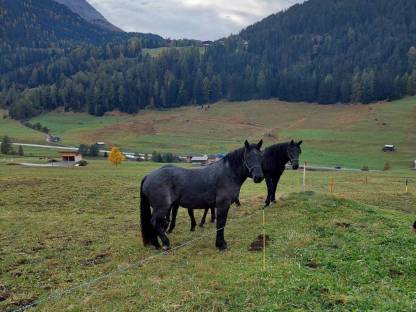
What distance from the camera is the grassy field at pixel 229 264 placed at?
8.62m

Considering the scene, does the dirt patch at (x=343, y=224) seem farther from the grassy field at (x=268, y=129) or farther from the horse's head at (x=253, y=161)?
the grassy field at (x=268, y=129)

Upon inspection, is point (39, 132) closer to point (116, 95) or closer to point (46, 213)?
point (116, 95)

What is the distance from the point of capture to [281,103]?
6668 inches

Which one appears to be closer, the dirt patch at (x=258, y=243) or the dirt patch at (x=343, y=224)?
the dirt patch at (x=258, y=243)

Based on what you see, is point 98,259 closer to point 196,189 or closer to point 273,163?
point 196,189

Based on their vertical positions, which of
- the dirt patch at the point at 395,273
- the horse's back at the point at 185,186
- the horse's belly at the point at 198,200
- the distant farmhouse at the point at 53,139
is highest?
the horse's back at the point at 185,186

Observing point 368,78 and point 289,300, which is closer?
point 289,300

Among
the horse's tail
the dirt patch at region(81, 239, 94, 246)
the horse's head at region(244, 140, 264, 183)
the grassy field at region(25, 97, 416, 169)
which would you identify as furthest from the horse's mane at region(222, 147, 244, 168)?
the grassy field at region(25, 97, 416, 169)

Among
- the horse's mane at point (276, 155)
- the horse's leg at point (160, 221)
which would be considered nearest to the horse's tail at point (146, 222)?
the horse's leg at point (160, 221)

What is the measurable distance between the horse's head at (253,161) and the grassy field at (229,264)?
91.8 inches

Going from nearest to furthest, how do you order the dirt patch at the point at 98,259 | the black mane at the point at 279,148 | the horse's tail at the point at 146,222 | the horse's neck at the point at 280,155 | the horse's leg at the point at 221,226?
the dirt patch at the point at 98,259
the horse's leg at the point at 221,226
the horse's tail at the point at 146,222
the black mane at the point at 279,148
the horse's neck at the point at 280,155

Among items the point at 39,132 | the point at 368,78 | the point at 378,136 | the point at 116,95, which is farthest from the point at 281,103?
the point at 39,132

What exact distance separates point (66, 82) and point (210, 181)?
19101cm

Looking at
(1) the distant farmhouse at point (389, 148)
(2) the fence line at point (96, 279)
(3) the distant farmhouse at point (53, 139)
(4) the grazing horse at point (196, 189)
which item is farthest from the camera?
(3) the distant farmhouse at point (53, 139)
